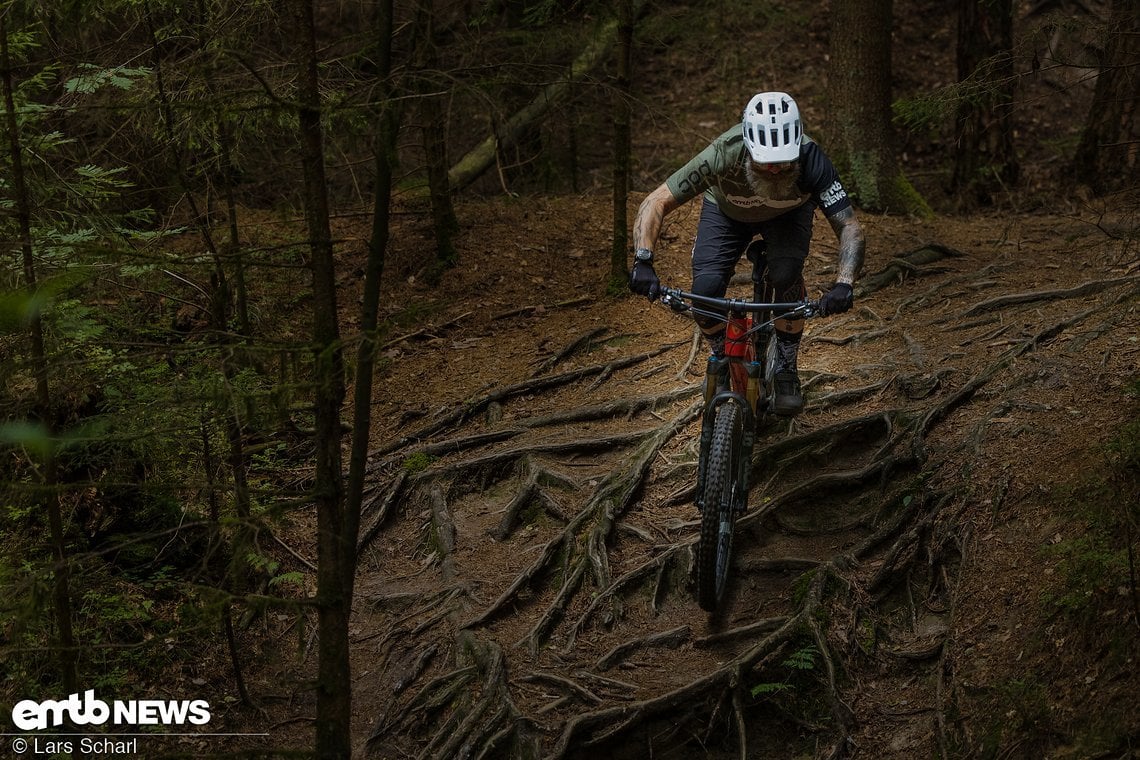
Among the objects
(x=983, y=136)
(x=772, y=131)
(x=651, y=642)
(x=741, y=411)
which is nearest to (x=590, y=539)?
(x=651, y=642)

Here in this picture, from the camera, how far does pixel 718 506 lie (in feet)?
18.8

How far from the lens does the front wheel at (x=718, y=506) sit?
18.7ft

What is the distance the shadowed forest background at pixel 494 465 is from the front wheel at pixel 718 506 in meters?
0.36

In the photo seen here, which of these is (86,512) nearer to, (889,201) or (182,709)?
(182,709)

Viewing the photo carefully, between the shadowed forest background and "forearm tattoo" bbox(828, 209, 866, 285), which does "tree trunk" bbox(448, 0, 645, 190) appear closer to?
the shadowed forest background

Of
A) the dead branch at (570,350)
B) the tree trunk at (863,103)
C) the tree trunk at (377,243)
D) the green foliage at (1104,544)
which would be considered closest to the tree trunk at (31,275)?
the tree trunk at (377,243)

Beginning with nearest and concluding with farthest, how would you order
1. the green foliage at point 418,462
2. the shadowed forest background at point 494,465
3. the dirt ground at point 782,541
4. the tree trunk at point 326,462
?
the tree trunk at point 326,462
the shadowed forest background at point 494,465
the dirt ground at point 782,541
the green foliage at point 418,462

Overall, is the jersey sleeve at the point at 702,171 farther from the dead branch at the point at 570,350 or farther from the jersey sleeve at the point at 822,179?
the dead branch at the point at 570,350

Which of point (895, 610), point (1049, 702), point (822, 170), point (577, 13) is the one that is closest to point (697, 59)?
point (577, 13)

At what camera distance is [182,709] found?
659 centimetres

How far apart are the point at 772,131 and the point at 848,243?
2.89 feet

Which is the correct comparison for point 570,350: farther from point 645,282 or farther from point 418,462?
point 645,282

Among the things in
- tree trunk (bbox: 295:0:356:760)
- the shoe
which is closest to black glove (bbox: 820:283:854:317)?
the shoe

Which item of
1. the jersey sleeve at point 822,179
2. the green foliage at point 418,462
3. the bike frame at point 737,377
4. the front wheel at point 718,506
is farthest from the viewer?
the green foliage at point 418,462
